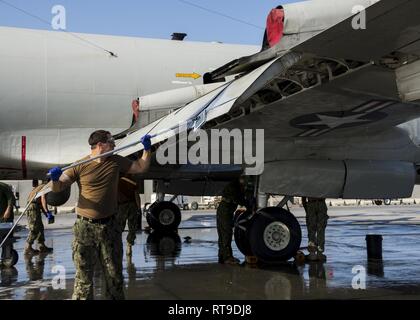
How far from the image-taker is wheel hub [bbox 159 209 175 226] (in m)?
15.2

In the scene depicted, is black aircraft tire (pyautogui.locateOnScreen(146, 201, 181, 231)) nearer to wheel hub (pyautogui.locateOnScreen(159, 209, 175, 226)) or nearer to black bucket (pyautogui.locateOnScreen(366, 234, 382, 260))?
wheel hub (pyautogui.locateOnScreen(159, 209, 175, 226))

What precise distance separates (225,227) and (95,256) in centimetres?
408

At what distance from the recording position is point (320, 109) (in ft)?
21.7

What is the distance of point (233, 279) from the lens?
708cm

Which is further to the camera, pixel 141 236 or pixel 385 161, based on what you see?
pixel 141 236

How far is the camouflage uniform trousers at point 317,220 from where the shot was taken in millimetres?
8891

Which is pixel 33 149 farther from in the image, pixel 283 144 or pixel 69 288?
pixel 283 144

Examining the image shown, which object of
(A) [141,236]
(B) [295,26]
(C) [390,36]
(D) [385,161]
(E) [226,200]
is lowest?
(A) [141,236]

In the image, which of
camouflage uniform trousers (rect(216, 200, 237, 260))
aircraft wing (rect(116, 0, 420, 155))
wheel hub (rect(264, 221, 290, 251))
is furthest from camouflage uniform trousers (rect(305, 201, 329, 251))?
aircraft wing (rect(116, 0, 420, 155))

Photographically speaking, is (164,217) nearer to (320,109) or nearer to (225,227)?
(225,227)
